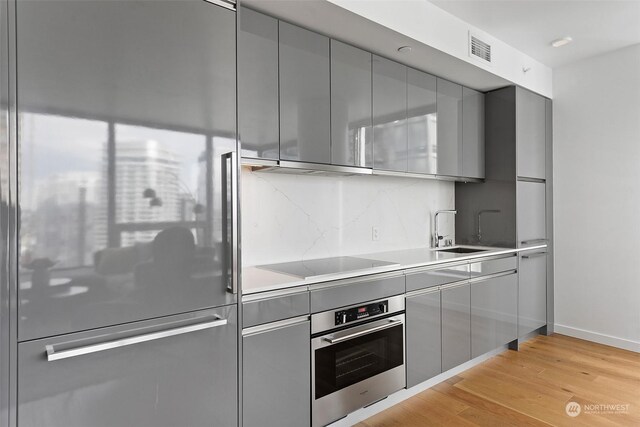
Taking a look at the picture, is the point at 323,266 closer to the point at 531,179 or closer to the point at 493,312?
the point at 493,312

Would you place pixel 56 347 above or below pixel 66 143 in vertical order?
below

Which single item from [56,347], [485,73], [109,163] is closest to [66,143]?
[109,163]

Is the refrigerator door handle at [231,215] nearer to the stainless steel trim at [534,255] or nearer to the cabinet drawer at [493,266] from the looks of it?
the cabinet drawer at [493,266]

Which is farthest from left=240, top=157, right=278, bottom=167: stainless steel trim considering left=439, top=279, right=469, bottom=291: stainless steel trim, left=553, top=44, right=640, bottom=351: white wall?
left=553, top=44, right=640, bottom=351: white wall

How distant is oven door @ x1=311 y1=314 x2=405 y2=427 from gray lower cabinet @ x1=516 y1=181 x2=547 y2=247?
72.3 inches

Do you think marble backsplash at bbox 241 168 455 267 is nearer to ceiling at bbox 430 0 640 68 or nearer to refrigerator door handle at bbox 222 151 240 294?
refrigerator door handle at bbox 222 151 240 294

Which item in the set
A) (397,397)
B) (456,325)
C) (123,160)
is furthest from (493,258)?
(123,160)

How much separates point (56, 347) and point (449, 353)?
2476 mm

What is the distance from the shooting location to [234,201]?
1.71m

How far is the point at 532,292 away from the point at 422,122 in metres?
2.06

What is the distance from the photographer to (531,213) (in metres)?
3.74

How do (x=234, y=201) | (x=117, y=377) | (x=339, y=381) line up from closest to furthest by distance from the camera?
(x=117, y=377) → (x=234, y=201) → (x=339, y=381)

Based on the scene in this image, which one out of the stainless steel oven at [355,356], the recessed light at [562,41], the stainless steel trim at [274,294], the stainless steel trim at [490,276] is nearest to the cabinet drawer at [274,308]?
the stainless steel trim at [274,294]

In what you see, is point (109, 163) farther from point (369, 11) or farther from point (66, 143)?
point (369, 11)
